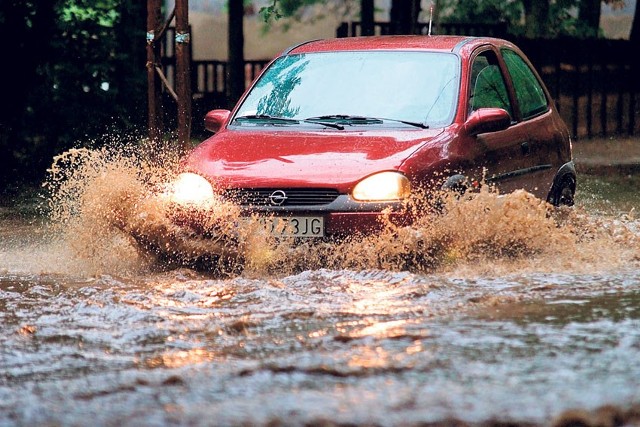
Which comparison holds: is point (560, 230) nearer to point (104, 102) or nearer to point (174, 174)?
point (174, 174)

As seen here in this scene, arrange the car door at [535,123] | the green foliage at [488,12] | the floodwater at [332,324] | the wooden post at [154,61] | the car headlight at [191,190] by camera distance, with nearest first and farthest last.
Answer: the floodwater at [332,324] < the car headlight at [191,190] < the car door at [535,123] < the wooden post at [154,61] < the green foliage at [488,12]

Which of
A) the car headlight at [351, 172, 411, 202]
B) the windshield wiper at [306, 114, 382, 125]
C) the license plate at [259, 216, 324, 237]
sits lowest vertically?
the license plate at [259, 216, 324, 237]

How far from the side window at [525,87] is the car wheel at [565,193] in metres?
0.57

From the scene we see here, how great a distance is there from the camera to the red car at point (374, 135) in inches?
323

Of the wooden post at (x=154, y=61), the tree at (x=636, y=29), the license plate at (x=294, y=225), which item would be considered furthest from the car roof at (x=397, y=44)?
the tree at (x=636, y=29)

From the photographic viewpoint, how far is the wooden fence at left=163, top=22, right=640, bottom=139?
73.1ft

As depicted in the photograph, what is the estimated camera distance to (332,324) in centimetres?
678

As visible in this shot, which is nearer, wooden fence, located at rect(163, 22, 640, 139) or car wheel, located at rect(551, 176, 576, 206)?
car wheel, located at rect(551, 176, 576, 206)

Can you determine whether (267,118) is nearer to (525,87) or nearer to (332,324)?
(525,87)

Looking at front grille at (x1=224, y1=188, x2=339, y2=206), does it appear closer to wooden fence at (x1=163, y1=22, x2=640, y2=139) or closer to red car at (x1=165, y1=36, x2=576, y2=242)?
red car at (x1=165, y1=36, x2=576, y2=242)

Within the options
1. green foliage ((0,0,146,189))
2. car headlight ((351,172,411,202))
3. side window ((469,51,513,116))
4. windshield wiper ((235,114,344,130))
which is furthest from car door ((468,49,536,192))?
green foliage ((0,0,146,189))

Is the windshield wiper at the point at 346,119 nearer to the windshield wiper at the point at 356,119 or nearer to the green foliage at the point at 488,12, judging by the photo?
the windshield wiper at the point at 356,119

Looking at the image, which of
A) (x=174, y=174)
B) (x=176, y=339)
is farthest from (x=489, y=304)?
(x=174, y=174)

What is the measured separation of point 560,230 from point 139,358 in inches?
163
